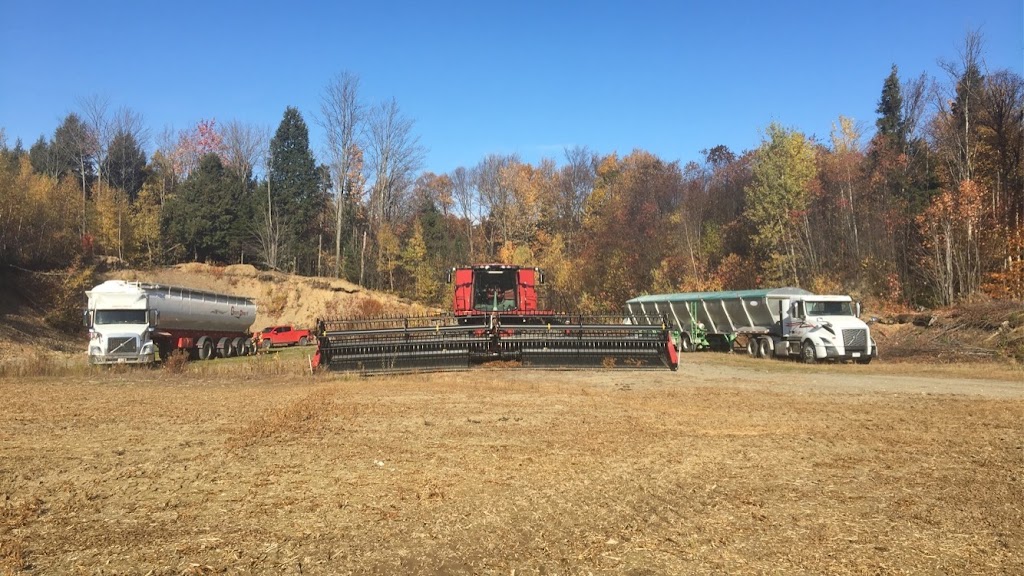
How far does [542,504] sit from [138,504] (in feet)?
10.5

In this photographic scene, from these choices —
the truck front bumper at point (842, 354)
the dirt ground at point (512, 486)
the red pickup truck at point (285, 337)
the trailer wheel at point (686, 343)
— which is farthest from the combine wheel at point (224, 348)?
the truck front bumper at point (842, 354)

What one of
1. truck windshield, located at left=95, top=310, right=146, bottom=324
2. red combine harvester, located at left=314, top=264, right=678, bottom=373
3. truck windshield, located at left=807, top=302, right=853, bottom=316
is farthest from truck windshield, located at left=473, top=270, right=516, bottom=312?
truck windshield, located at left=95, top=310, right=146, bottom=324

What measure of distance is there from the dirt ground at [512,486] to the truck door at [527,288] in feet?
30.2

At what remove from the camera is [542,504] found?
200 inches

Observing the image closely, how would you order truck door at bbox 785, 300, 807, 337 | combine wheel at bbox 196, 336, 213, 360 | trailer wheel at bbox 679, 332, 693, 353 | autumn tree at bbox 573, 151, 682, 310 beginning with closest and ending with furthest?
truck door at bbox 785, 300, 807, 337 → trailer wheel at bbox 679, 332, 693, 353 → combine wheel at bbox 196, 336, 213, 360 → autumn tree at bbox 573, 151, 682, 310

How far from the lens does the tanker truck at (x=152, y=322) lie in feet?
73.4

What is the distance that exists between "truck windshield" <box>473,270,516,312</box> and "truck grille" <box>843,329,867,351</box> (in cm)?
1075

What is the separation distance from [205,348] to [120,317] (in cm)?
518

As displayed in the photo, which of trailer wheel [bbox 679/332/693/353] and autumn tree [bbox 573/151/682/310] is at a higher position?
autumn tree [bbox 573/151/682/310]

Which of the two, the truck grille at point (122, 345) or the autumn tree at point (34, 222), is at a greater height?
the autumn tree at point (34, 222)

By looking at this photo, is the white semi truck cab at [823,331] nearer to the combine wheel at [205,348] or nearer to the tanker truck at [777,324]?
the tanker truck at [777,324]

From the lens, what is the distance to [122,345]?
22.4 metres

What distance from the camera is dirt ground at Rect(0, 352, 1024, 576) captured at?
401cm

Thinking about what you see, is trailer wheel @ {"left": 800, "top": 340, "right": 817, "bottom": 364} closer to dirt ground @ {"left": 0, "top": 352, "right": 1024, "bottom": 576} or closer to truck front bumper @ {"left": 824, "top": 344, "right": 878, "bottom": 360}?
truck front bumper @ {"left": 824, "top": 344, "right": 878, "bottom": 360}
